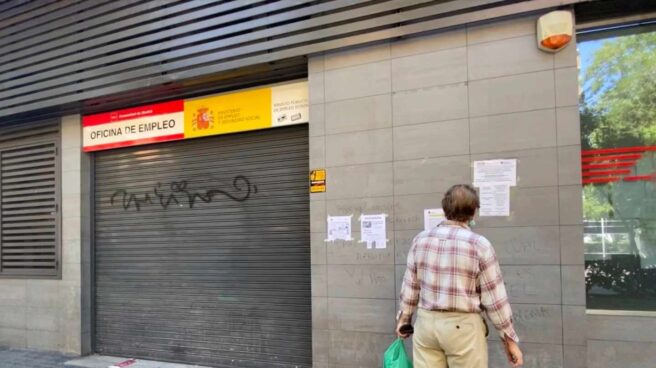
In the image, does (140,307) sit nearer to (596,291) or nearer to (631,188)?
(596,291)

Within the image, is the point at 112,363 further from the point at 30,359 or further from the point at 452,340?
the point at 452,340

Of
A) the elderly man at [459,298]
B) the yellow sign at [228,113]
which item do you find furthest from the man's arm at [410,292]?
the yellow sign at [228,113]

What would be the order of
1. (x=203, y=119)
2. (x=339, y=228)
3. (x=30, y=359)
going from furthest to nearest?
(x=30, y=359) < (x=203, y=119) < (x=339, y=228)

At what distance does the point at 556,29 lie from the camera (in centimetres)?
457

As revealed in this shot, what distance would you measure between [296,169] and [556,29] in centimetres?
317

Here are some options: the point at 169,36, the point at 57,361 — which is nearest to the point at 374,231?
the point at 169,36

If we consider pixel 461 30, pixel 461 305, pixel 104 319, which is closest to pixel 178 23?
pixel 461 30

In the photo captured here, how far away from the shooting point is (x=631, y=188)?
478 centimetres

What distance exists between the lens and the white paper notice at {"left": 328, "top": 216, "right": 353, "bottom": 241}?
18.1 feet

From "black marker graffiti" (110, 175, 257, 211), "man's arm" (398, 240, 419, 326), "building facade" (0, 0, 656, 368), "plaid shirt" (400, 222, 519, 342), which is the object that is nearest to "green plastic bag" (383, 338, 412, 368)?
"man's arm" (398, 240, 419, 326)

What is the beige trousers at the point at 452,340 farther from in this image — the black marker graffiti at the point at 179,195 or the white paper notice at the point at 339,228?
the black marker graffiti at the point at 179,195

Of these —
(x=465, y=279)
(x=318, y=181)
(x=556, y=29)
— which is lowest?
(x=465, y=279)

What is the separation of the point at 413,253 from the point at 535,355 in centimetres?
219

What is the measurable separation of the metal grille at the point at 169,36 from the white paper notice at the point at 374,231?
1850 mm
